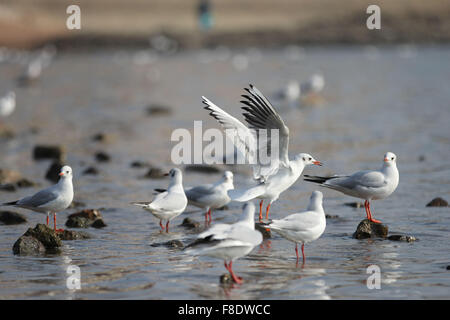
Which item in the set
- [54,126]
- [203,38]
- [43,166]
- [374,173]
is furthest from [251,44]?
[374,173]

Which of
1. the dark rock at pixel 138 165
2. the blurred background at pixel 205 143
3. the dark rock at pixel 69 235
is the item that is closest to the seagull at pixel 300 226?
the blurred background at pixel 205 143

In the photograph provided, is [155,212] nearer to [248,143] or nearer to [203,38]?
[248,143]

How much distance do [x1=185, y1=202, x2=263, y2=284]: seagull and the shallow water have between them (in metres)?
0.35

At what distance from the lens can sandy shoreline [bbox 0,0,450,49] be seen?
72.2 metres

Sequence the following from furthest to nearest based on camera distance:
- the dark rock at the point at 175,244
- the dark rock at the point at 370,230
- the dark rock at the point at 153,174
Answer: the dark rock at the point at 153,174, the dark rock at the point at 370,230, the dark rock at the point at 175,244

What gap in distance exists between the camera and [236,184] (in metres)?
14.6

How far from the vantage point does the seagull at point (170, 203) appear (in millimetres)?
10375

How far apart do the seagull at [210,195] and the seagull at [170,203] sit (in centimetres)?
35

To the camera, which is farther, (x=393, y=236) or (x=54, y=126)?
(x=54, y=126)

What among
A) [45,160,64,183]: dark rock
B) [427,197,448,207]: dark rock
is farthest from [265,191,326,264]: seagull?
[45,160,64,183]: dark rock

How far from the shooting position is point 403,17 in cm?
7575

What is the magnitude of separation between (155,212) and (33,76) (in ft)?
98.8

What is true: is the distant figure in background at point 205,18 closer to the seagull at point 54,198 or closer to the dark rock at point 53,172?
the dark rock at point 53,172

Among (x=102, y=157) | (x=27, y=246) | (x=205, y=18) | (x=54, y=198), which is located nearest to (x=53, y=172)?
(x=102, y=157)
